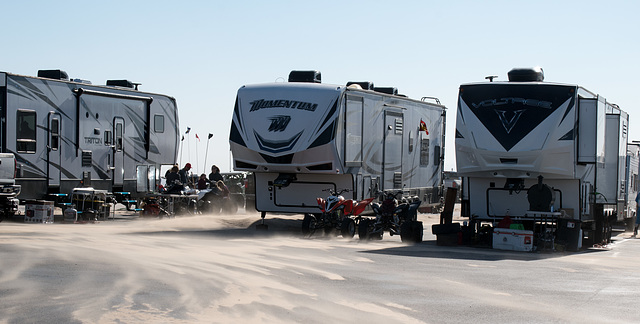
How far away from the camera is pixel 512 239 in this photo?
17.6 metres

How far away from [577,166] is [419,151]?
7.34 metres

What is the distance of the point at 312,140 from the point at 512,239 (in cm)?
503

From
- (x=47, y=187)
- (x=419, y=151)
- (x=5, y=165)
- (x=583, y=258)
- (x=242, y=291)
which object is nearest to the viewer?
(x=242, y=291)

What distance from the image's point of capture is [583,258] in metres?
16.4

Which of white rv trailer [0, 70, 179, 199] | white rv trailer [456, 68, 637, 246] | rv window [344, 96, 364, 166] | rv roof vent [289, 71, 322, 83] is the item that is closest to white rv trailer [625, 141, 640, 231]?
white rv trailer [456, 68, 637, 246]

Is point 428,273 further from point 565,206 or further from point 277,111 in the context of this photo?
point 277,111

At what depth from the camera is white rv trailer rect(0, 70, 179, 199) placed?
21.6 metres

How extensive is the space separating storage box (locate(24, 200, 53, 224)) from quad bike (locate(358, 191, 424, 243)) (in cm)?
783

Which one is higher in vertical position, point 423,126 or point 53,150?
point 423,126

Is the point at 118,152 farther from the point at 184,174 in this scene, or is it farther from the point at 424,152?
the point at 424,152

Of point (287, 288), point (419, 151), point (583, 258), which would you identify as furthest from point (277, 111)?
point (287, 288)

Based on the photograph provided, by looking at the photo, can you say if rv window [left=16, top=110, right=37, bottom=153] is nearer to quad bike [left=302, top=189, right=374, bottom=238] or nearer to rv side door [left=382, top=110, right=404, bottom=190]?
quad bike [left=302, top=189, right=374, bottom=238]

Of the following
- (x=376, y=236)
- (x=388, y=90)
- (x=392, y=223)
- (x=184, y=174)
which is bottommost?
(x=376, y=236)

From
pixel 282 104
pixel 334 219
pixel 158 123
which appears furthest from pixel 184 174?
pixel 334 219
